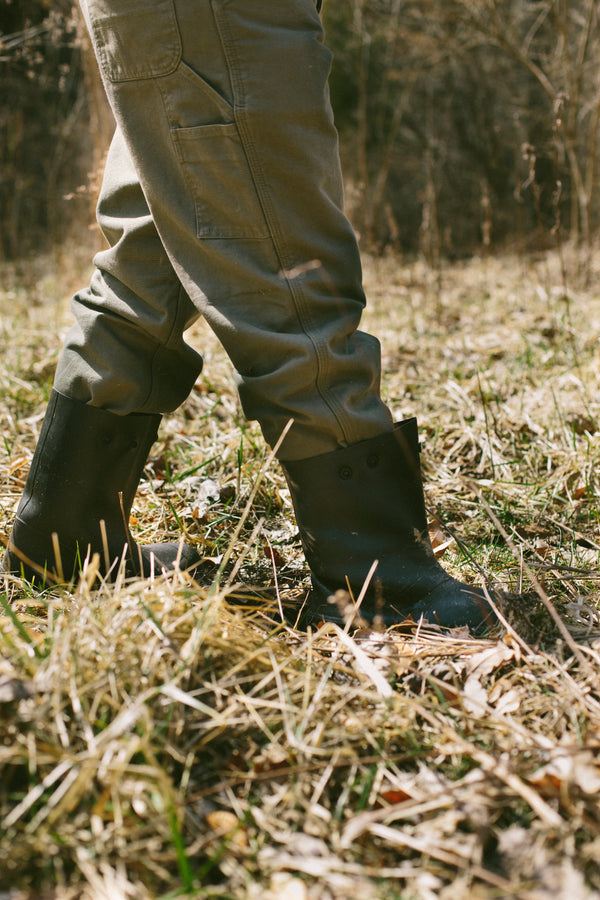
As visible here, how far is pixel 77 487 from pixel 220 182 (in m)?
0.61

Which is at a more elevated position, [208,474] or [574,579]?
[208,474]

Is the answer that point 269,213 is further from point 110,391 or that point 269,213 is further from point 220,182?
point 110,391

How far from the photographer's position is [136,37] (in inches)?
40.0

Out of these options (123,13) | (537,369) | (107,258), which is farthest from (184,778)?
(537,369)

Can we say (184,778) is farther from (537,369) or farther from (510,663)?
(537,369)

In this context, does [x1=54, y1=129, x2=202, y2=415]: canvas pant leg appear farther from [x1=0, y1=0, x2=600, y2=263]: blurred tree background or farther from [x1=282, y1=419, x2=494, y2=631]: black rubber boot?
[x1=0, y1=0, x2=600, y2=263]: blurred tree background

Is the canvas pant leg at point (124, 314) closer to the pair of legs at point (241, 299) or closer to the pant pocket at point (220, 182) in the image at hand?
the pair of legs at point (241, 299)

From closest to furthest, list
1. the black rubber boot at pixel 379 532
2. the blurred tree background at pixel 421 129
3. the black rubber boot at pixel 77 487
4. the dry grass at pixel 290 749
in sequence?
the dry grass at pixel 290 749 < the black rubber boot at pixel 379 532 < the black rubber boot at pixel 77 487 < the blurred tree background at pixel 421 129

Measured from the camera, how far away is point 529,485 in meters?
1.76

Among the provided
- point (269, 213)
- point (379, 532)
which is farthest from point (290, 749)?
point (269, 213)

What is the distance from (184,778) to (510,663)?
20.8 inches

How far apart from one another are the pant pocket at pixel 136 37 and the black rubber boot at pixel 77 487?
0.56 m

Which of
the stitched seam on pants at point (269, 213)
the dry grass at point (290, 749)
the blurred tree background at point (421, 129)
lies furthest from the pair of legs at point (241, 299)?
the blurred tree background at point (421, 129)

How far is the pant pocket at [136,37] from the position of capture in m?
1.00
